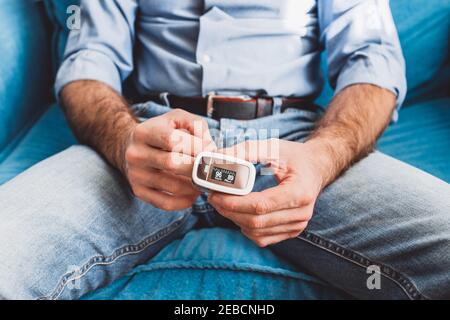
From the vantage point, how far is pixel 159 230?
761 mm

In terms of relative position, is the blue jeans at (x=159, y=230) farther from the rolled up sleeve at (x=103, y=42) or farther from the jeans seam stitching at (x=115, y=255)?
the rolled up sleeve at (x=103, y=42)

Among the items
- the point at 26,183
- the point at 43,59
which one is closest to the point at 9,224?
the point at 26,183

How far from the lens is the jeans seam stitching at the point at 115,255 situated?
627 millimetres

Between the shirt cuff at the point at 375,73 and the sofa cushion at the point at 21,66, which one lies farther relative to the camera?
the sofa cushion at the point at 21,66

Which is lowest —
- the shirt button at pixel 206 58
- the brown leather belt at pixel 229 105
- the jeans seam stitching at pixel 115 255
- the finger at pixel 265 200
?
the jeans seam stitching at pixel 115 255

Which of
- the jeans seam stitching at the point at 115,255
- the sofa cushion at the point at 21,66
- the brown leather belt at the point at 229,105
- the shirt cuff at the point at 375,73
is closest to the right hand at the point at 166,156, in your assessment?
the jeans seam stitching at the point at 115,255

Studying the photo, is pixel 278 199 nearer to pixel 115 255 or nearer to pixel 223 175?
pixel 223 175

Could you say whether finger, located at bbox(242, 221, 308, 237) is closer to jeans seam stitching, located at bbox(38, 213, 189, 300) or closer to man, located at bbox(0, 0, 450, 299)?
man, located at bbox(0, 0, 450, 299)

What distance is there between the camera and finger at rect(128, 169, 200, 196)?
2.13ft

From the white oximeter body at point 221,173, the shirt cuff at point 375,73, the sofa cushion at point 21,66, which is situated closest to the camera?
the white oximeter body at point 221,173

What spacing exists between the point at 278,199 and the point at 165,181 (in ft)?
0.53
